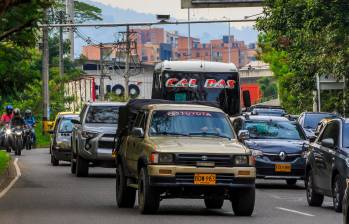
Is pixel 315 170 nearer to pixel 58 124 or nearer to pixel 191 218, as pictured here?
pixel 191 218

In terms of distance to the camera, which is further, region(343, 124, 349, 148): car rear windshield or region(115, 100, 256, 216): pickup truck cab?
region(343, 124, 349, 148): car rear windshield

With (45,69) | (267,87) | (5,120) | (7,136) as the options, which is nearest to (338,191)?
(7,136)

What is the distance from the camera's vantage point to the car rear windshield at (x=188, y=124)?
22062 millimetres

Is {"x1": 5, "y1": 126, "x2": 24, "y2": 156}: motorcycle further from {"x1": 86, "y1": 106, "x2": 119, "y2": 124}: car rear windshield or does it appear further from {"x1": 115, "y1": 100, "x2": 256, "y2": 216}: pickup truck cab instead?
{"x1": 115, "y1": 100, "x2": 256, "y2": 216}: pickup truck cab

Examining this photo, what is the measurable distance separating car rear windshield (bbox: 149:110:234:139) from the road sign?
43.6 metres

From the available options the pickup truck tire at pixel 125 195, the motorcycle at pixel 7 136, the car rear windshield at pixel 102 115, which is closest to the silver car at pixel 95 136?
the car rear windshield at pixel 102 115

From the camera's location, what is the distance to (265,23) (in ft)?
174

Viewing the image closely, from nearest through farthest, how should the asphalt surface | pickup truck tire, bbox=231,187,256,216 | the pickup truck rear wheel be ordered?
the asphalt surface < pickup truck tire, bbox=231,187,256,216 < the pickup truck rear wheel

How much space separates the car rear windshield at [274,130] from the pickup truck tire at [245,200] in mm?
9481

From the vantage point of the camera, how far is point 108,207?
76.5 ft

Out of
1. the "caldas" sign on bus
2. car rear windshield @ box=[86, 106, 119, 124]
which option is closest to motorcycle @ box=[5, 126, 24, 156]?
the "caldas" sign on bus

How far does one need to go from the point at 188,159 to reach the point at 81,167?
13.9m

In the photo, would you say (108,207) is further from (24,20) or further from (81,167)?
(81,167)

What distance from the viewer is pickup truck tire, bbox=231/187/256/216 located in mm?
21312
